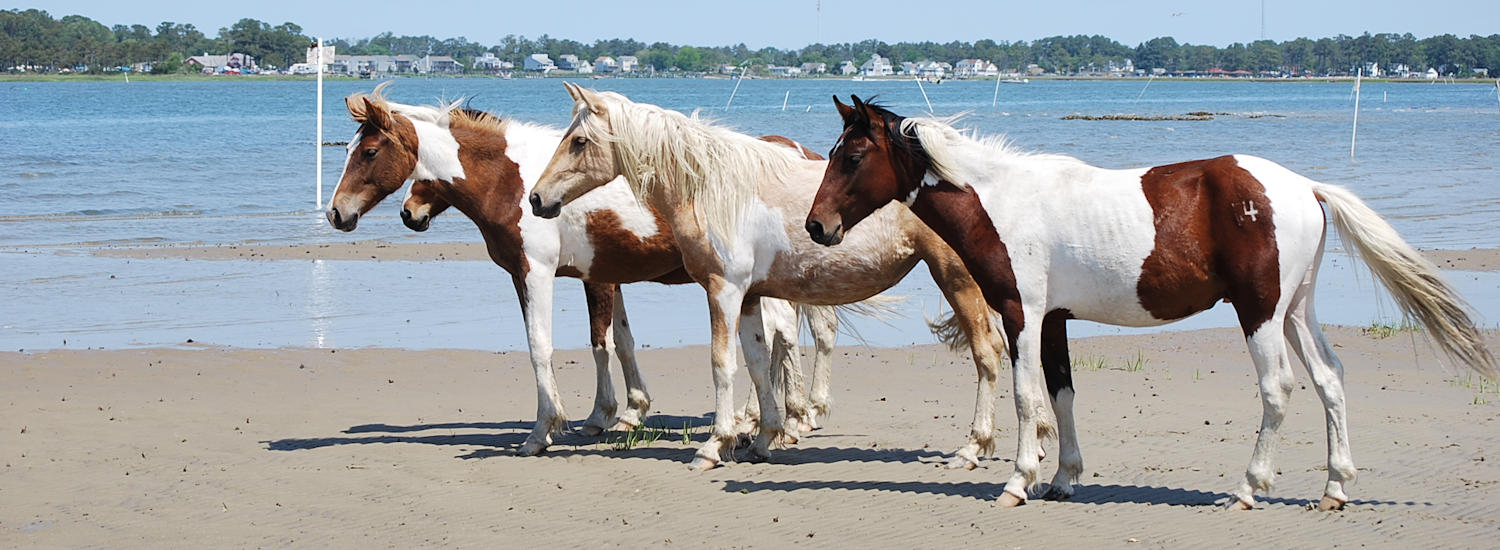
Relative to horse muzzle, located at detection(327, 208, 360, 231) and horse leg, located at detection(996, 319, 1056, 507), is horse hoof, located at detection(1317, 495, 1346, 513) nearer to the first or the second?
horse leg, located at detection(996, 319, 1056, 507)

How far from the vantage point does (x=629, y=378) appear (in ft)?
30.5

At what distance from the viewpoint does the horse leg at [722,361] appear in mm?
7762

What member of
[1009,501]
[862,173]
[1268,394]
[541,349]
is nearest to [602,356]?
[541,349]

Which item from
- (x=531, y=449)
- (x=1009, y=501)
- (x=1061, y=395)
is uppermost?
(x=1061, y=395)

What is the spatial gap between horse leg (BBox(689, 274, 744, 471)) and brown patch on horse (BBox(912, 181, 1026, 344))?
137 cm

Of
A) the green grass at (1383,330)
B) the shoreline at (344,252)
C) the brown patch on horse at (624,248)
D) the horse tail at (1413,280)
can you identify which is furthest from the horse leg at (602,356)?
the shoreline at (344,252)

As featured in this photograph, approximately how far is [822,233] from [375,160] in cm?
312

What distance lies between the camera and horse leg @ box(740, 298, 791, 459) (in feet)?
26.3

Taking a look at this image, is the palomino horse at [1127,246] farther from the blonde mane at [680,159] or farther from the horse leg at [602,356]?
the horse leg at [602,356]

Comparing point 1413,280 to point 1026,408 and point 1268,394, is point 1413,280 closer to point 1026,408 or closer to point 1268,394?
point 1268,394

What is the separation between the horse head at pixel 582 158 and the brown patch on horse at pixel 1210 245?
9.28 ft

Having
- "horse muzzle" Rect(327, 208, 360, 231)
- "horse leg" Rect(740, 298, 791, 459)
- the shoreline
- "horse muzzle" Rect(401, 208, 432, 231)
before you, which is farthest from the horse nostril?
the shoreline

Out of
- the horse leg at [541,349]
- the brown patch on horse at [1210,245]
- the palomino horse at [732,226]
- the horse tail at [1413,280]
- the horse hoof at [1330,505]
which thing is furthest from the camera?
the horse leg at [541,349]

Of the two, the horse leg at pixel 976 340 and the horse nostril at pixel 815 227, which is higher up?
the horse nostril at pixel 815 227
